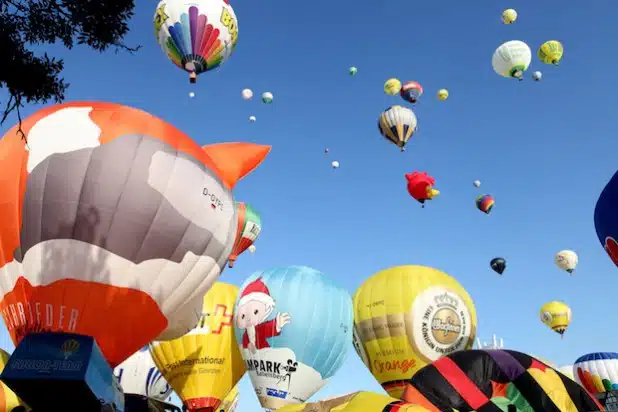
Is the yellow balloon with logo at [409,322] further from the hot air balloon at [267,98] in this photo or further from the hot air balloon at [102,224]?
the hot air balloon at [267,98]

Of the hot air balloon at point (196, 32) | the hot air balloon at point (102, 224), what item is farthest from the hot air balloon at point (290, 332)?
the hot air balloon at point (196, 32)

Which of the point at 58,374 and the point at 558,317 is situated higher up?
the point at 558,317

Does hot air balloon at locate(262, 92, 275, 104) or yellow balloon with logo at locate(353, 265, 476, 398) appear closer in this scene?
yellow balloon with logo at locate(353, 265, 476, 398)

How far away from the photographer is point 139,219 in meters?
8.42

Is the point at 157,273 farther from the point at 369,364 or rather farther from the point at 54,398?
the point at 369,364

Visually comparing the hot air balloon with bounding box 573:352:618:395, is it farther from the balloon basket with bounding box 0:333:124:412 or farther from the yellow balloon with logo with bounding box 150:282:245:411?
the balloon basket with bounding box 0:333:124:412

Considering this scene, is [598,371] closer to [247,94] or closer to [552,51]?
[552,51]

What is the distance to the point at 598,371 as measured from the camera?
77.4ft

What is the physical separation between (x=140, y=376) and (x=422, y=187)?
44.5 feet

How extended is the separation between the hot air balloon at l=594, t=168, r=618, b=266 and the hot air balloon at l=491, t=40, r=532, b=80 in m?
18.3

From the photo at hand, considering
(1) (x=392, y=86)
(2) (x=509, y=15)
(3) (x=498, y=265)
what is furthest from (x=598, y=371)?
(2) (x=509, y=15)

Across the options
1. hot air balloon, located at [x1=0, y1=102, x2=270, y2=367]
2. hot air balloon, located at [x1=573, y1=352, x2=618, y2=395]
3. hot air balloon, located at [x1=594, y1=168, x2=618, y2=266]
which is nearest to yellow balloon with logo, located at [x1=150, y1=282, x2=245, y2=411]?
hot air balloon, located at [x1=0, y1=102, x2=270, y2=367]

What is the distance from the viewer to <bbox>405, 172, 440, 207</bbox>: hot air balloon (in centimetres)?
2594

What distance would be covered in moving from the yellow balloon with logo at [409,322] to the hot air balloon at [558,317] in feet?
54.1
